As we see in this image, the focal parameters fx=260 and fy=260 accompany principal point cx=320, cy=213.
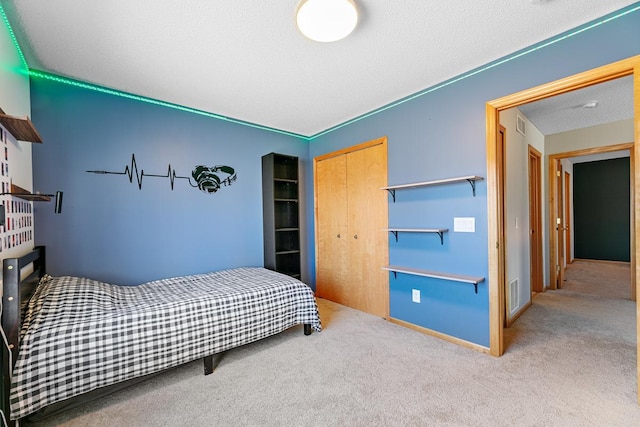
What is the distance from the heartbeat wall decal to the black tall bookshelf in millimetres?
485

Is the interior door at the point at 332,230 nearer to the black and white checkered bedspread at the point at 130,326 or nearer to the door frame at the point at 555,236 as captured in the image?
the black and white checkered bedspread at the point at 130,326

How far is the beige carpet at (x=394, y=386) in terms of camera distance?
1544mm

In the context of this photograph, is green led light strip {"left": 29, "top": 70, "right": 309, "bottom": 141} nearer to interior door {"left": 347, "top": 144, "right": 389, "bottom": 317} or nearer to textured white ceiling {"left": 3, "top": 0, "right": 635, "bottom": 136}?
textured white ceiling {"left": 3, "top": 0, "right": 635, "bottom": 136}

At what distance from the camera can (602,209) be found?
6.27 m

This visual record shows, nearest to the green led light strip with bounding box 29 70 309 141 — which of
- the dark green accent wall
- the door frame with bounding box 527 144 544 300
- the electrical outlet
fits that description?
the electrical outlet

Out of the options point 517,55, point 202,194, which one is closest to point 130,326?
point 202,194

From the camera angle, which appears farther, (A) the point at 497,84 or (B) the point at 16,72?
(A) the point at 497,84

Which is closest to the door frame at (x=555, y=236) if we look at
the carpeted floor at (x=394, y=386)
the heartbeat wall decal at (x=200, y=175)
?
the carpeted floor at (x=394, y=386)

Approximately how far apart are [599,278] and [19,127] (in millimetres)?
7741

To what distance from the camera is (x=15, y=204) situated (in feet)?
5.79

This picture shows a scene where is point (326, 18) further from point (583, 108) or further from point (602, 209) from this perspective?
point (602, 209)

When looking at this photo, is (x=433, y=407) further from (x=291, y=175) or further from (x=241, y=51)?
(x=291, y=175)

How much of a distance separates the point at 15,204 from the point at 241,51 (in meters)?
1.90

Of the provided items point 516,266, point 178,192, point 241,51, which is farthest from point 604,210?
point 178,192
